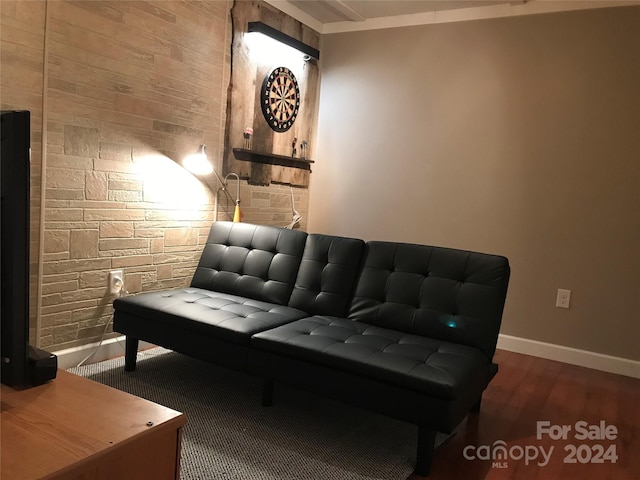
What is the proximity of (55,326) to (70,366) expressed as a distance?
0.24 metres

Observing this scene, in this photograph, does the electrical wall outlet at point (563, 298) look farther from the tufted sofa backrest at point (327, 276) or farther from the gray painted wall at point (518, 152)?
the tufted sofa backrest at point (327, 276)

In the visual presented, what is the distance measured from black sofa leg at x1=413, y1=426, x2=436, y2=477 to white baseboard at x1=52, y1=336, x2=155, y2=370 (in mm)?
1869

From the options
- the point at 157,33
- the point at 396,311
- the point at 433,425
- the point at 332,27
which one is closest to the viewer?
the point at 433,425

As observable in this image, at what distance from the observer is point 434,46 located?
13.0ft

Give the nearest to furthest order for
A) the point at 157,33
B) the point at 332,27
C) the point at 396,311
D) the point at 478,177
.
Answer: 1. the point at 396,311
2. the point at 157,33
3. the point at 478,177
4. the point at 332,27

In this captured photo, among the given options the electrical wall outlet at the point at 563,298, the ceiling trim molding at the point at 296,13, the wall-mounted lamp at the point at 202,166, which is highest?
the ceiling trim molding at the point at 296,13

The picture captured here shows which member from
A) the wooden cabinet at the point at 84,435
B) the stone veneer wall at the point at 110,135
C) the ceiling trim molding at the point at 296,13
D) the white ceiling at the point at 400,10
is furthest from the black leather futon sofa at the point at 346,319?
the white ceiling at the point at 400,10

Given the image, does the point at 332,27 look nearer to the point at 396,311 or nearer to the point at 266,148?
the point at 266,148

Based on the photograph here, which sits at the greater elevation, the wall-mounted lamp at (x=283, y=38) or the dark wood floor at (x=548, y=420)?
the wall-mounted lamp at (x=283, y=38)

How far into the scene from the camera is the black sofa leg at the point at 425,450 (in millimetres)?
1978

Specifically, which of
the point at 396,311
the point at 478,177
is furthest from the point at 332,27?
the point at 396,311

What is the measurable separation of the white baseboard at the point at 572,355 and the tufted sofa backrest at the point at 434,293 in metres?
1.41

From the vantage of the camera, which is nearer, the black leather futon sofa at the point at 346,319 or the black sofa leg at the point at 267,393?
the black leather futon sofa at the point at 346,319

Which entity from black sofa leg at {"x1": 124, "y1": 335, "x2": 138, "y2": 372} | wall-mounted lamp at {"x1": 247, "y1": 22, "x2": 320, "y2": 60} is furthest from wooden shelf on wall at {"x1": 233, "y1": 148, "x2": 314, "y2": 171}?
black sofa leg at {"x1": 124, "y1": 335, "x2": 138, "y2": 372}
